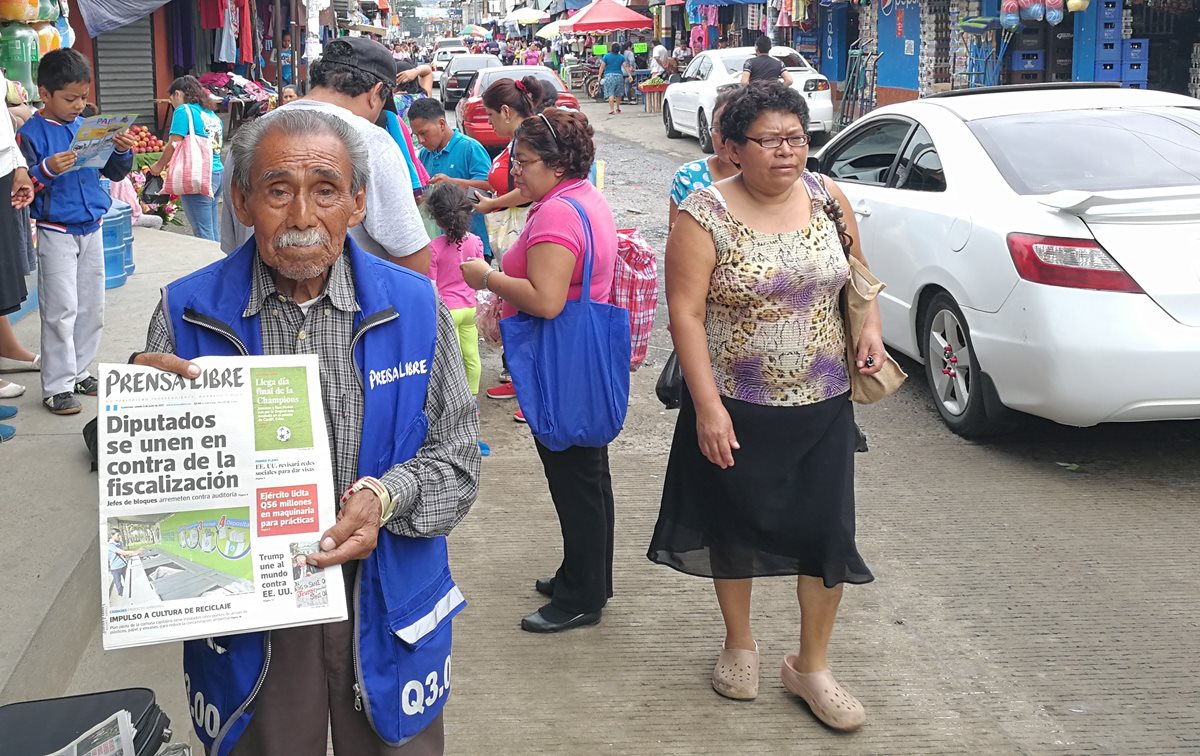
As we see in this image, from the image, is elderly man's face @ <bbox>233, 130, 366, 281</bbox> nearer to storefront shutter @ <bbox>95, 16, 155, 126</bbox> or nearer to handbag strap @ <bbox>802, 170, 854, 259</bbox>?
handbag strap @ <bbox>802, 170, 854, 259</bbox>

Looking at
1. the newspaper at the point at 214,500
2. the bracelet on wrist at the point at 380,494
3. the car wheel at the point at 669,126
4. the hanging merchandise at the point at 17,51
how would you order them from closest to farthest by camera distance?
the newspaper at the point at 214,500
the bracelet on wrist at the point at 380,494
the hanging merchandise at the point at 17,51
the car wheel at the point at 669,126

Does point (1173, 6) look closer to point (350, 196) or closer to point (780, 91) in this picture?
point (780, 91)

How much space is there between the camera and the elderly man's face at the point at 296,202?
2.21m

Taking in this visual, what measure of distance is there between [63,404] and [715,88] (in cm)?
1621

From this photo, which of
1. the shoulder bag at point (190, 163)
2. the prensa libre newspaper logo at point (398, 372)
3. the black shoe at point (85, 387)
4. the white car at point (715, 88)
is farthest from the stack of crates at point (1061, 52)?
the prensa libre newspaper logo at point (398, 372)

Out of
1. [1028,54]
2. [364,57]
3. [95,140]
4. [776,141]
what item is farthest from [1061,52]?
[776,141]

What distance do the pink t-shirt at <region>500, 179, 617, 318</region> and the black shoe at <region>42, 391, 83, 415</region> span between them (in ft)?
8.80

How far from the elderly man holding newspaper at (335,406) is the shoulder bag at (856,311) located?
→ 1.64 meters

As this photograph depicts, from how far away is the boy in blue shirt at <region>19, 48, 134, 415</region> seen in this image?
227 inches

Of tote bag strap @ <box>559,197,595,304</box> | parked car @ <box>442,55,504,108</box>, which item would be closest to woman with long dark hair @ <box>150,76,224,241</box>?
tote bag strap @ <box>559,197,595,304</box>

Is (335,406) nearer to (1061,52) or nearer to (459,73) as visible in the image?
(1061,52)

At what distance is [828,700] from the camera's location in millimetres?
3701

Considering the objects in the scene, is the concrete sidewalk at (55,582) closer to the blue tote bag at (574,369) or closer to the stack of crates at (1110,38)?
the blue tote bag at (574,369)

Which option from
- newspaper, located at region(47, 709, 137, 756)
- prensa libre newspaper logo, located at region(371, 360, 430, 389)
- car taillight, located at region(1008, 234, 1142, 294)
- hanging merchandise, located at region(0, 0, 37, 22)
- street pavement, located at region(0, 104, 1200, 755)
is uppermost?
hanging merchandise, located at region(0, 0, 37, 22)
